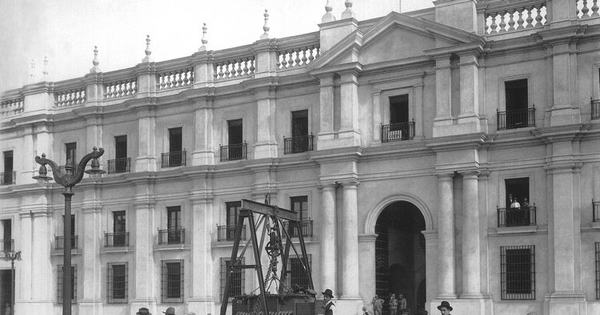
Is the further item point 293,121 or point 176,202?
point 176,202

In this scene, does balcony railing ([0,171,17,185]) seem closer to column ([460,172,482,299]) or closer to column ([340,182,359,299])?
column ([340,182,359,299])

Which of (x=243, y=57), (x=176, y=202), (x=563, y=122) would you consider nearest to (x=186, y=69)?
(x=243, y=57)

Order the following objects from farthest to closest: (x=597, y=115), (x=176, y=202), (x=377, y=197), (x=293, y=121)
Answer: (x=176, y=202) → (x=293, y=121) → (x=377, y=197) → (x=597, y=115)

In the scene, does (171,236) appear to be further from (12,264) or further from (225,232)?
(12,264)

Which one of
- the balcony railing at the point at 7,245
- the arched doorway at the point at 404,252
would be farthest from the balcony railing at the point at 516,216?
the balcony railing at the point at 7,245

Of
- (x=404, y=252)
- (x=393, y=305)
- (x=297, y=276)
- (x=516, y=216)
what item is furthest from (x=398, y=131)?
(x=297, y=276)

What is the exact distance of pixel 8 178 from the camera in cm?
3772

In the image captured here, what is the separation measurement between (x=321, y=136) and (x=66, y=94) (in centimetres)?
1393

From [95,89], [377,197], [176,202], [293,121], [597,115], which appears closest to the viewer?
[597,115]

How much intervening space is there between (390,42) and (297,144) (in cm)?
514

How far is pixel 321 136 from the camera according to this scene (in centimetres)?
2925

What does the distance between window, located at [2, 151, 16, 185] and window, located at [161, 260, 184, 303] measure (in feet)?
31.3

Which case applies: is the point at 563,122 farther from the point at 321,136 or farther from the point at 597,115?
the point at 321,136

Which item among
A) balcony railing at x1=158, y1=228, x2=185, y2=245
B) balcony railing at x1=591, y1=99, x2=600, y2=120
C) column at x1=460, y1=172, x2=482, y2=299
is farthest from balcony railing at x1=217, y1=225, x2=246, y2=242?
balcony railing at x1=591, y1=99, x2=600, y2=120
